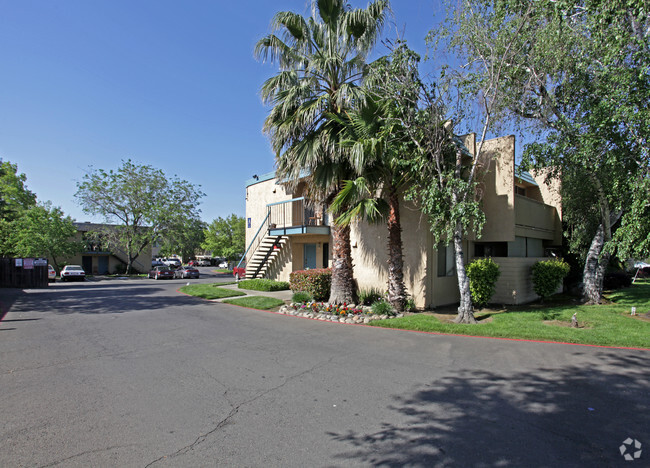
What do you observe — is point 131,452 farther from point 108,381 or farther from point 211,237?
point 211,237

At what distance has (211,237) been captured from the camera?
53000 millimetres

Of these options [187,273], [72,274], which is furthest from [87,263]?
[187,273]

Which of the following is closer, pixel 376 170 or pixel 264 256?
pixel 376 170

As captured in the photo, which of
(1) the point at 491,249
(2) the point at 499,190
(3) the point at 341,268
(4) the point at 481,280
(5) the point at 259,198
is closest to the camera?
(4) the point at 481,280

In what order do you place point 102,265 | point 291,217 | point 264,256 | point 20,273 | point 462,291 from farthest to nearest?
1. point 102,265
2. point 20,273
3. point 264,256
4. point 291,217
5. point 462,291

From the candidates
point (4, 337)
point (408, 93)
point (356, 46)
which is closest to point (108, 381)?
point (4, 337)

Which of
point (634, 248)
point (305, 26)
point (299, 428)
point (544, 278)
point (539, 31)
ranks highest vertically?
point (305, 26)

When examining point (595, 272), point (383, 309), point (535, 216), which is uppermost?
point (535, 216)

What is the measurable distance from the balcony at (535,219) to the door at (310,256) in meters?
9.27

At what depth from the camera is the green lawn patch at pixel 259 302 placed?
1360cm

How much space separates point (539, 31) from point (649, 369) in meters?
9.03

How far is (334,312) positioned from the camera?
38.0ft

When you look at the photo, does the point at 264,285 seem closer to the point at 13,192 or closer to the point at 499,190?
the point at 499,190

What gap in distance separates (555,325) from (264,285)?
12392mm
